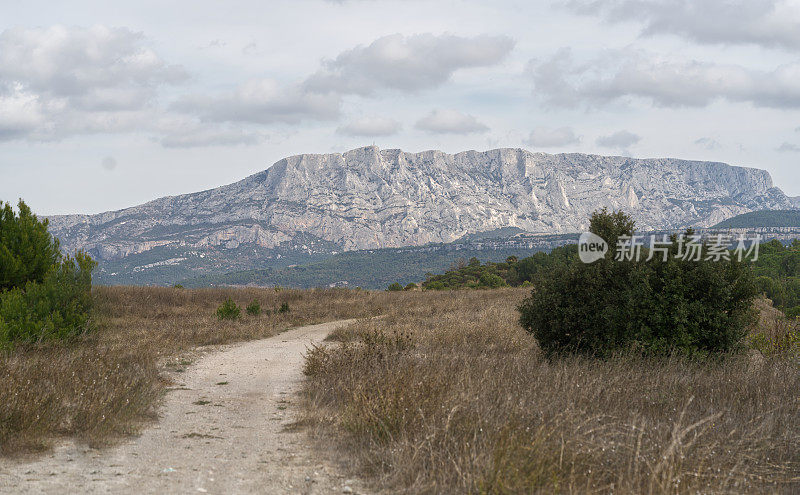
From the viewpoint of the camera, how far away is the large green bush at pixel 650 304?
10977mm

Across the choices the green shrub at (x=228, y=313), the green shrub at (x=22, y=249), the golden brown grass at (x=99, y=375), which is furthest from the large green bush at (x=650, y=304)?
the green shrub at (x=228, y=313)

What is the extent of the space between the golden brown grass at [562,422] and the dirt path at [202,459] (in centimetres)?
55

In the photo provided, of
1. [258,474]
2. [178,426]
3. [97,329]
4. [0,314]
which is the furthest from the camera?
[97,329]

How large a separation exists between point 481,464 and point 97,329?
1317 centimetres

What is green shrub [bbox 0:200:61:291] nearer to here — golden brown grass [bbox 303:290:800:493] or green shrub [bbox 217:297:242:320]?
green shrub [bbox 217:297:242:320]

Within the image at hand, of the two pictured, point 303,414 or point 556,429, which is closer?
point 556,429

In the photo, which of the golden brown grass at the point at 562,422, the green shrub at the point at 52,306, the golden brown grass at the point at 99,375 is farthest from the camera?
the green shrub at the point at 52,306

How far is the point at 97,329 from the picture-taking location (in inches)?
582

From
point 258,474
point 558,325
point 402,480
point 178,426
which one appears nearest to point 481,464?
point 402,480

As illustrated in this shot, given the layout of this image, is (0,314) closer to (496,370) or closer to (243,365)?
(243,365)
